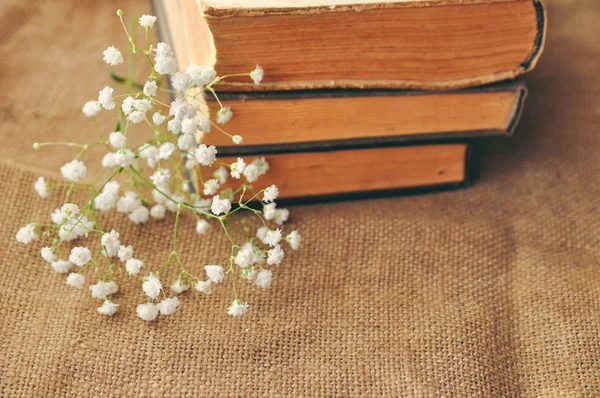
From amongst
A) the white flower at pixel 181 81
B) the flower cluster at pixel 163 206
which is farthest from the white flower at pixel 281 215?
the white flower at pixel 181 81

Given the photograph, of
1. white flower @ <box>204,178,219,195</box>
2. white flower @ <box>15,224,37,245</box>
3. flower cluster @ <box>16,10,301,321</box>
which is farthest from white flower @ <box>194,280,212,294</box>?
white flower @ <box>15,224,37,245</box>

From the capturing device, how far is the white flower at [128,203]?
0.79 metres

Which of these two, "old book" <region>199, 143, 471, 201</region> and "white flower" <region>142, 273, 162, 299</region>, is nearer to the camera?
"white flower" <region>142, 273, 162, 299</region>

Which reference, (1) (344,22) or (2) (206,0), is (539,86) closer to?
(1) (344,22)

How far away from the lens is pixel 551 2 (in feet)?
3.71

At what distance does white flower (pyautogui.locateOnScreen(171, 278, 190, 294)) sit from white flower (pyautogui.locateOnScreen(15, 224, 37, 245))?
0.18 m

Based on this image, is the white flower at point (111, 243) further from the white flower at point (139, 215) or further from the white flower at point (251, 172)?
the white flower at point (251, 172)

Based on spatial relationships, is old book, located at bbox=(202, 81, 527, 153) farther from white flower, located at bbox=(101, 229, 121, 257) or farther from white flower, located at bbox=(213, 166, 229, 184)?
white flower, located at bbox=(101, 229, 121, 257)

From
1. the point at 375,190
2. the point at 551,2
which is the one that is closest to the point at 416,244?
the point at 375,190

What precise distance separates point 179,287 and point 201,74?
0.81 ft

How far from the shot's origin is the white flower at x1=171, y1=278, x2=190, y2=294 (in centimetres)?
72

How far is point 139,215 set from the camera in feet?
2.61

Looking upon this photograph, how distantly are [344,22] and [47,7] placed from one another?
62 cm

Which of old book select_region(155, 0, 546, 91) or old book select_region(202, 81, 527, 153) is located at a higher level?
old book select_region(155, 0, 546, 91)
